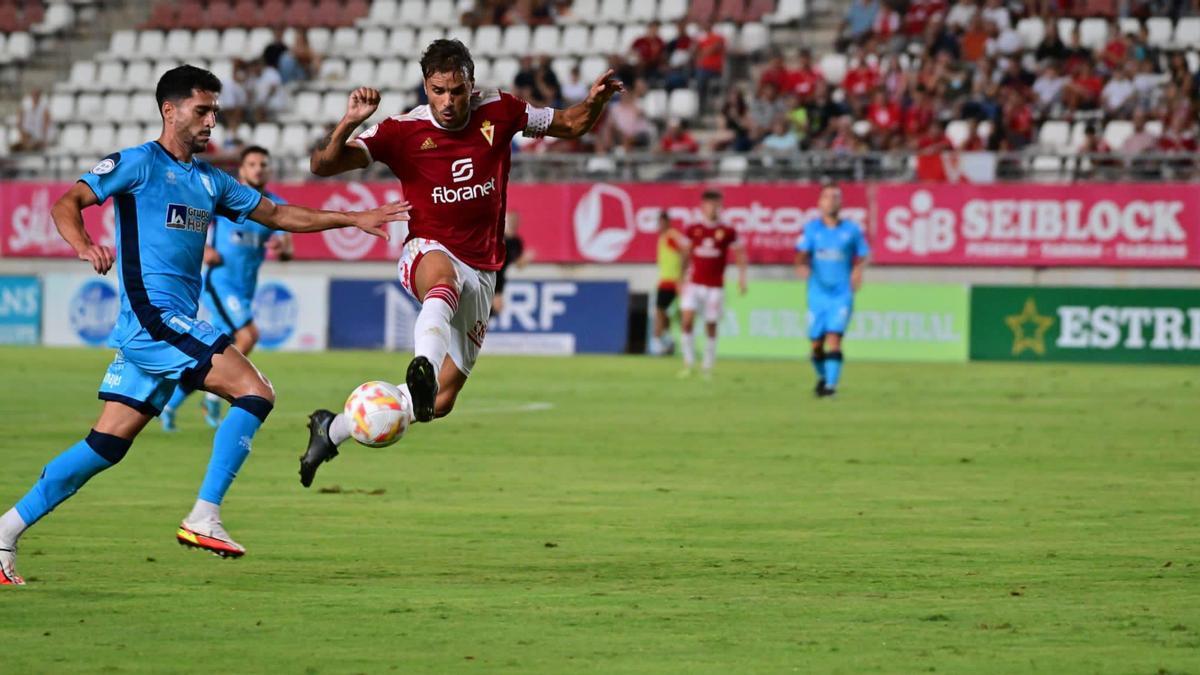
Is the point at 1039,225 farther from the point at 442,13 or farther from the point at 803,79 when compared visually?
the point at 442,13

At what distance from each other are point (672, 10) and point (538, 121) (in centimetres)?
2544

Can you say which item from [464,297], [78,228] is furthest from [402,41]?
[78,228]

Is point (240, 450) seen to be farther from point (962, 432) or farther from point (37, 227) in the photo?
point (37, 227)

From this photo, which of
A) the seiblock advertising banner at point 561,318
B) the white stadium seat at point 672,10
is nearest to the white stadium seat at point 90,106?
the seiblock advertising banner at point 561,318

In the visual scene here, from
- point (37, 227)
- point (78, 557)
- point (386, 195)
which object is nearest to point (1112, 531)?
point (78, 557)

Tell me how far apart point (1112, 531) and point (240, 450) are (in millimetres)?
4589

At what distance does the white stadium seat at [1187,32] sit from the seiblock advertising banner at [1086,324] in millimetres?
4285

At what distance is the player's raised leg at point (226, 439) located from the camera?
27.0ft

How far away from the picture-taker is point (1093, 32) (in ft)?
102

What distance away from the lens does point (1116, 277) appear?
3005 centimetres

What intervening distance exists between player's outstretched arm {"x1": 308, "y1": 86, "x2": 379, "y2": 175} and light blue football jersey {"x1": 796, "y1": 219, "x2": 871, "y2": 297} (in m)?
12.6

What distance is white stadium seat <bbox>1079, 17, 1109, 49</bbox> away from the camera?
→ 31.0m

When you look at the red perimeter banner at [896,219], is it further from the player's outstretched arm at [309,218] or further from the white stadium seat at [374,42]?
the player's outstretched arm at [309,218]

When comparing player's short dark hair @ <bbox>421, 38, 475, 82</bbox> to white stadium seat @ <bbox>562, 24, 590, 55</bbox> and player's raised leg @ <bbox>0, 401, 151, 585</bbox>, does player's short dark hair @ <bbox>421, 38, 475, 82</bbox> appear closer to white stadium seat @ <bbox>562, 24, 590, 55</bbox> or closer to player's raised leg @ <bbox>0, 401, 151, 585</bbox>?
player's raised leg @ <bbox>0, 401, 151, 585</bbox>
